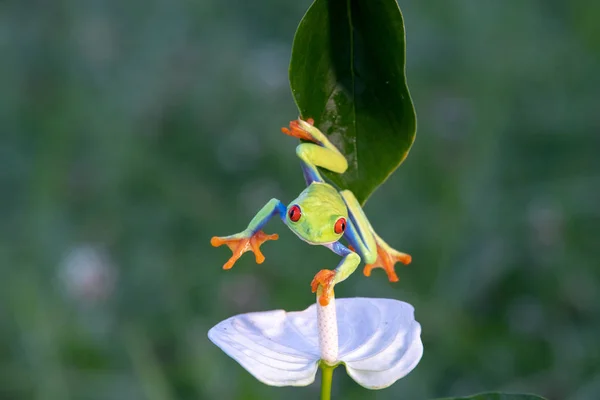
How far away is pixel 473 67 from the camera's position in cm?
279

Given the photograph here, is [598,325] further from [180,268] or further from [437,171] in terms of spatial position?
[180,268]

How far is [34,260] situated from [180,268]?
16.3 inches

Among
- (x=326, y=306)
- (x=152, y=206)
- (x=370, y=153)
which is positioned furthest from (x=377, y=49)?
(x=152, y=206)

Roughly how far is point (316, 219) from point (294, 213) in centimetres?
2

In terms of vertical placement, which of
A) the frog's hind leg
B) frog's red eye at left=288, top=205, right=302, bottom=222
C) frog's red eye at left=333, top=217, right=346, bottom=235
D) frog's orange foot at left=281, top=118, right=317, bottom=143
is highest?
frog's orange foot at left=281, top=118, right=317, bottom=143

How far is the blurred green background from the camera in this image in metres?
2.04

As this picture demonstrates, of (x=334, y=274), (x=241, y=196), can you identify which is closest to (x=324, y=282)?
(x=334, y=274)

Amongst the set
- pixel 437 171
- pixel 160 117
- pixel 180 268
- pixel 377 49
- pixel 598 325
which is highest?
pixel 377 49

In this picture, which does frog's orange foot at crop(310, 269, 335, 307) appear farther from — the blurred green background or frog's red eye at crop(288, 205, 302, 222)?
the blurred green background

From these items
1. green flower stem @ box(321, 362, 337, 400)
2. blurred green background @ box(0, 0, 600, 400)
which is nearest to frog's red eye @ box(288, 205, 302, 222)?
green flower stem @ box(321, 362, 337, 400)

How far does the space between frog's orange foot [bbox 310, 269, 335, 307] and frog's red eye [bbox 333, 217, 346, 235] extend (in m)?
0.03

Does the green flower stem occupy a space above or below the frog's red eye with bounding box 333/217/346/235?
below

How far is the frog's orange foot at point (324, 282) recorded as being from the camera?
1.96 ft

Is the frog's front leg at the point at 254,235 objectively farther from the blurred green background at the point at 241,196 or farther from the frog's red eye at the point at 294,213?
the blurred green background at the point at 241,196
